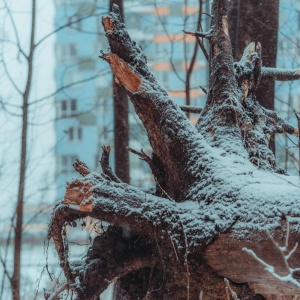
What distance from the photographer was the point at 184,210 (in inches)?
155

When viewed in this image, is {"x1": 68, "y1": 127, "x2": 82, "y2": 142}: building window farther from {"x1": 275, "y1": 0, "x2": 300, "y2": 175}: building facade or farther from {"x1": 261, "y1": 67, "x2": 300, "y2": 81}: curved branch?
{"x1": 261, "y1": 67, "x2": 300, "y2": 81}: curved branch

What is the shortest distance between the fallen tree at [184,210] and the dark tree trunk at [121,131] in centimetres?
394

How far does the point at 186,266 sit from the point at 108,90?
550 inches

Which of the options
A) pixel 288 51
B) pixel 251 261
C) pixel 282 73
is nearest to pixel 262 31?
pixel 282 73

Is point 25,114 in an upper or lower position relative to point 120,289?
upper

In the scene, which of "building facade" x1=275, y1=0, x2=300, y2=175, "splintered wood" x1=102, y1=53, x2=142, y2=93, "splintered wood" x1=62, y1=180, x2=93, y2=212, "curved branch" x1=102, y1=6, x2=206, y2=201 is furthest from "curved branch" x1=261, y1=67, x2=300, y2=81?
"building facade" x1=275, y1=0, x2=300, y2=175

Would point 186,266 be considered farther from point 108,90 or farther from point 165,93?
point 108,90

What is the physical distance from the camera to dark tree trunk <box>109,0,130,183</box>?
8680mm

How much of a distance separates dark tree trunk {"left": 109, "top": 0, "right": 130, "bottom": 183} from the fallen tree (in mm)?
3938

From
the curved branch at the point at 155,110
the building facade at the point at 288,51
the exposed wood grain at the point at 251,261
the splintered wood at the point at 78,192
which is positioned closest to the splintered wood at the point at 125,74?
the curved branch at the point at 155,110

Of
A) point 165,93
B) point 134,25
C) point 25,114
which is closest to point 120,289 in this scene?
point 165,93

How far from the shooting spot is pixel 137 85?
4.54 m

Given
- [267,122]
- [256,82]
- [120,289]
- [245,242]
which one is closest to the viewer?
[245,242]

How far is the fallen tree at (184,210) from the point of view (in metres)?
3.53
